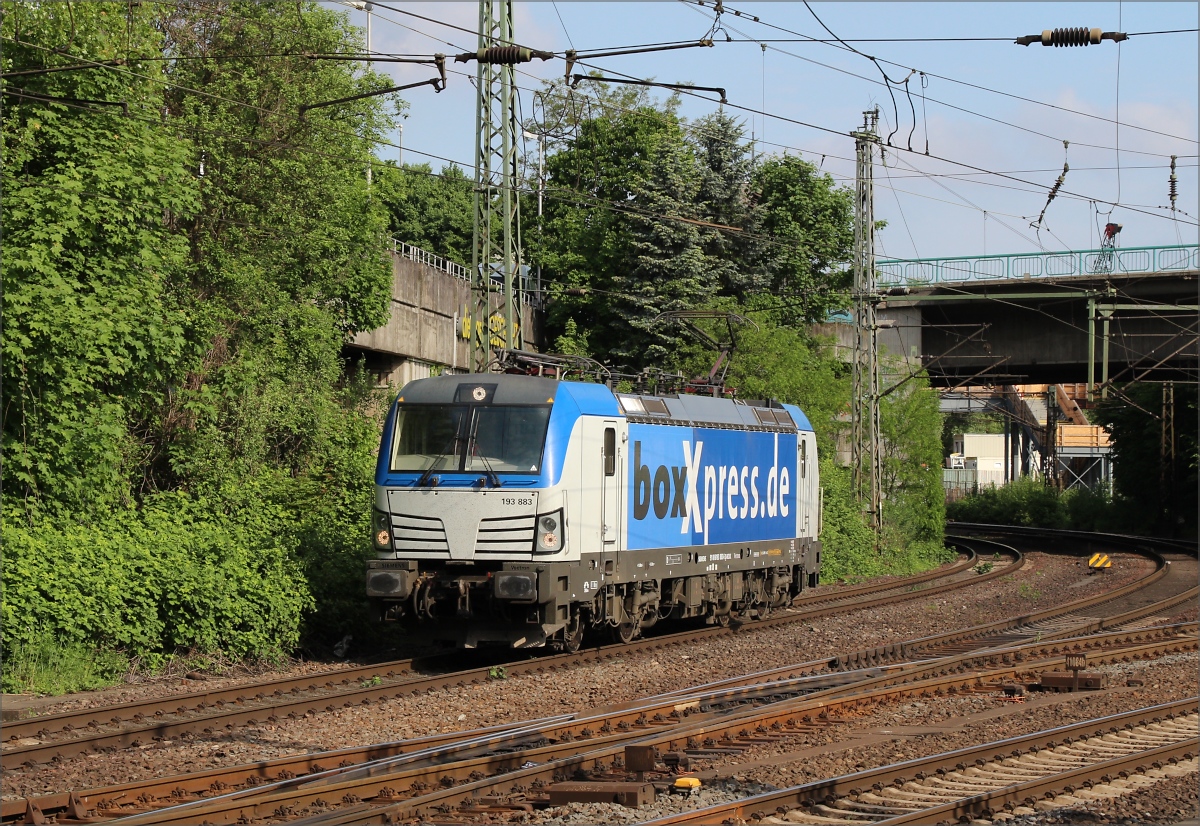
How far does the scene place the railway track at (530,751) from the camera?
834 cm

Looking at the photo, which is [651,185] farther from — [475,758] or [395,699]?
[475,758]

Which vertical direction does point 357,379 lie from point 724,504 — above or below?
above

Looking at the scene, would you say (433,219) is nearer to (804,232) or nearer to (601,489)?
(804,232)

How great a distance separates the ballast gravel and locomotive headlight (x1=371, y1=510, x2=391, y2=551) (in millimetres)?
2257

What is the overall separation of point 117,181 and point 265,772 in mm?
9313

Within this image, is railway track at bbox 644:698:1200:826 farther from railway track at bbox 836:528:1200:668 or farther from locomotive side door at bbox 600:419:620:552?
locomotive side door at bbox 600:419:620:552

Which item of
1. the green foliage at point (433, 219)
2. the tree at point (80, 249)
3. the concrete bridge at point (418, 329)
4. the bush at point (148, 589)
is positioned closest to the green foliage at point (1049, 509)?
the green foliage at point (433, 219)

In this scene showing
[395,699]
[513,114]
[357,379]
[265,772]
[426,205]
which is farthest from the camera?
[426,205]

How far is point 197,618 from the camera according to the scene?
14.6m

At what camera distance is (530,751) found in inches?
392

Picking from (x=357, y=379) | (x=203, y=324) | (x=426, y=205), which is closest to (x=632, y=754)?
(x=203, y=324)

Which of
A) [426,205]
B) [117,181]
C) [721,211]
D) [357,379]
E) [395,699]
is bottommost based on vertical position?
[395,699]

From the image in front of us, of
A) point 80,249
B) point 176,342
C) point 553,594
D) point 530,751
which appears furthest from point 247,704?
point 80,249

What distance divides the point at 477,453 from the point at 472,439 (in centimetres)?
19
